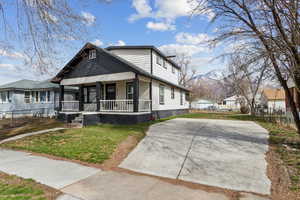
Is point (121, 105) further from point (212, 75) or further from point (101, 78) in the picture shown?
point (212, 75)

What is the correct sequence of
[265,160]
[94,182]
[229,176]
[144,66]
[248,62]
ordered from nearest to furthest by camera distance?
[94,182] → [229,176] → [265,160] → [248,62] → [144,66]

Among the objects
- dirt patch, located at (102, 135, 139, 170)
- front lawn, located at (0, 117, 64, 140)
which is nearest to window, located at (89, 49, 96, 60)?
front lawn, located at (0, 117, 64, 140)

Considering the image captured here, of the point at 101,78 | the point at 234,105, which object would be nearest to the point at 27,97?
the point at 101,78

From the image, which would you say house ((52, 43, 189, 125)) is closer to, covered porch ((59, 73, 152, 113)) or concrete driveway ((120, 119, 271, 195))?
covered porch ((59, 73, 152, 113))

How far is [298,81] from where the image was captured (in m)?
4.94

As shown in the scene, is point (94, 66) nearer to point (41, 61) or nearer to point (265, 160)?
point (41, 61)

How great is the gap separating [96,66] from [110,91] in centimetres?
258

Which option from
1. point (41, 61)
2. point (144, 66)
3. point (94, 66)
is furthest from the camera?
point (144, 66)

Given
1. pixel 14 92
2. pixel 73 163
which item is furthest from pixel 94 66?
pixel 14 92

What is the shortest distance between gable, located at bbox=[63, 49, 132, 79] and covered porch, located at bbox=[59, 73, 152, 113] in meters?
0.48

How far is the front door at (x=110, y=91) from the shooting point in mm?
14523

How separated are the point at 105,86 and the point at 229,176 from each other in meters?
12.8

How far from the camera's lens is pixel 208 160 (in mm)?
4957

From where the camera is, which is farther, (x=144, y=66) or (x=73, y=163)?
(x=144, y=66)
